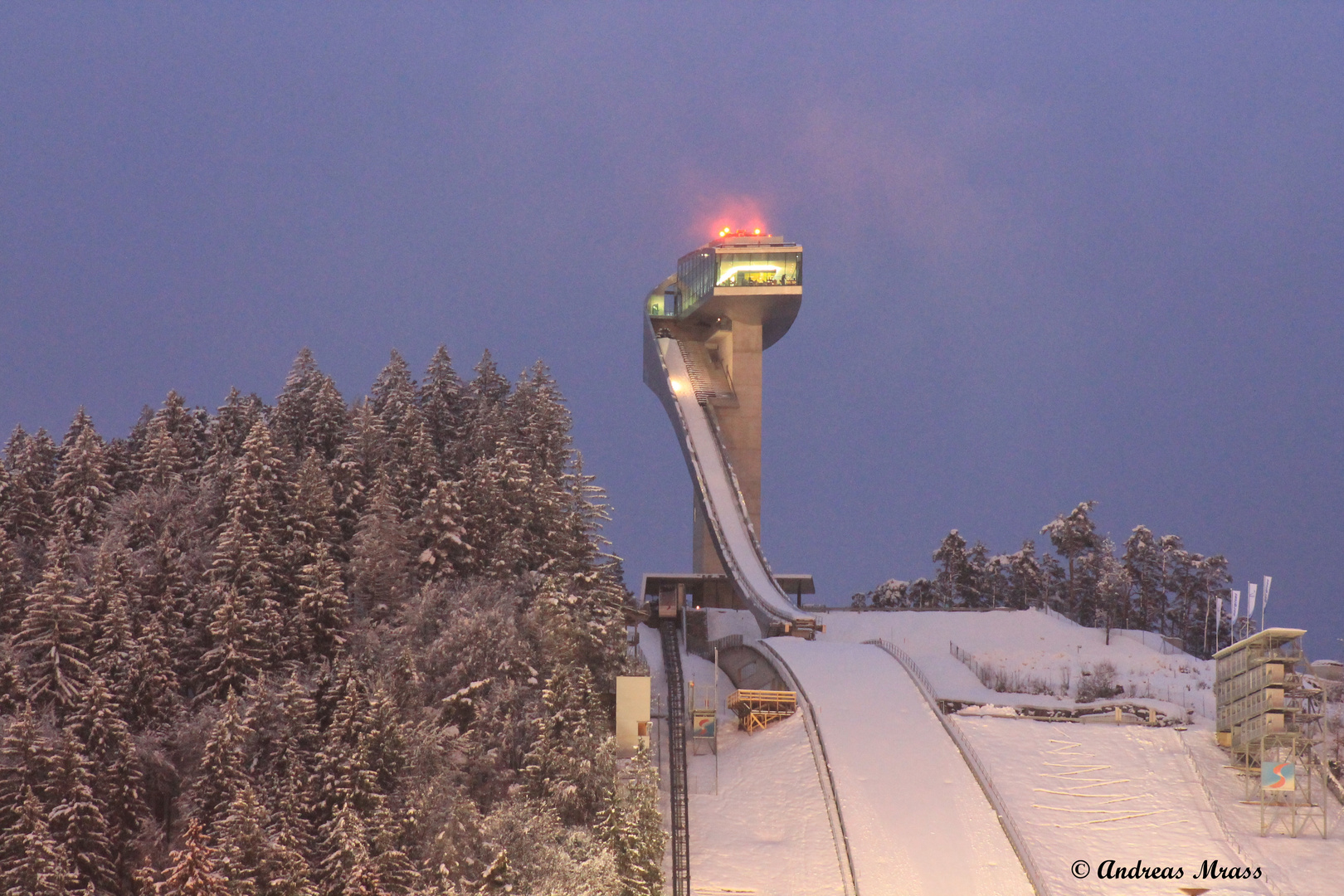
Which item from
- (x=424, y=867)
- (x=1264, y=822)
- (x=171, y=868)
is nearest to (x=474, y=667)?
(x=424, y=867)

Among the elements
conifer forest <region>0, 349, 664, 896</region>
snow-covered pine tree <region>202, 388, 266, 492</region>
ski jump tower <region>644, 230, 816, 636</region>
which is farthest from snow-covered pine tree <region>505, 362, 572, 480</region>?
ski jump tower <region>644, 230, 816, 636</region>

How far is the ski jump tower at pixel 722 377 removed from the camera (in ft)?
218

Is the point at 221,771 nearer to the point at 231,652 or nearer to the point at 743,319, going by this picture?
the point at 231,652

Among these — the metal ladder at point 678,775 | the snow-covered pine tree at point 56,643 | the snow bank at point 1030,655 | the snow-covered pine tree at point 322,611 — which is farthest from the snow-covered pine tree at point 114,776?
the snow bank at point 1030,655

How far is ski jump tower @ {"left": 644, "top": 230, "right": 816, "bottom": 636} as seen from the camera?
66312mm

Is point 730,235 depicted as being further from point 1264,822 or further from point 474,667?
point 1264,822

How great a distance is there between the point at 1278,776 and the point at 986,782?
270 inches

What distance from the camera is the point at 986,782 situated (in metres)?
36.6

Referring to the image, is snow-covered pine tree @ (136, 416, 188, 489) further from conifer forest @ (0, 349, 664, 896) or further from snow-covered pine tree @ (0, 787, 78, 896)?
snow-covered pine tree @ (0, 787, 78, 896)

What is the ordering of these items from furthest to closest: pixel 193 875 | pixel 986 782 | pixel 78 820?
pixel 986 782 → pixel 78 820 → pixel 193 875

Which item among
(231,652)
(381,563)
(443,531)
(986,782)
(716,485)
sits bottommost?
(986,782)

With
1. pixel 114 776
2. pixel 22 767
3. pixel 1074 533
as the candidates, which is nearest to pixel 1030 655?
pixel 1074 533

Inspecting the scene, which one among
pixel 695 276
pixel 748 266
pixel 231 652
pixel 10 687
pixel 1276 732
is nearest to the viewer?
pixel 10 687

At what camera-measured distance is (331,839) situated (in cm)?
3156
